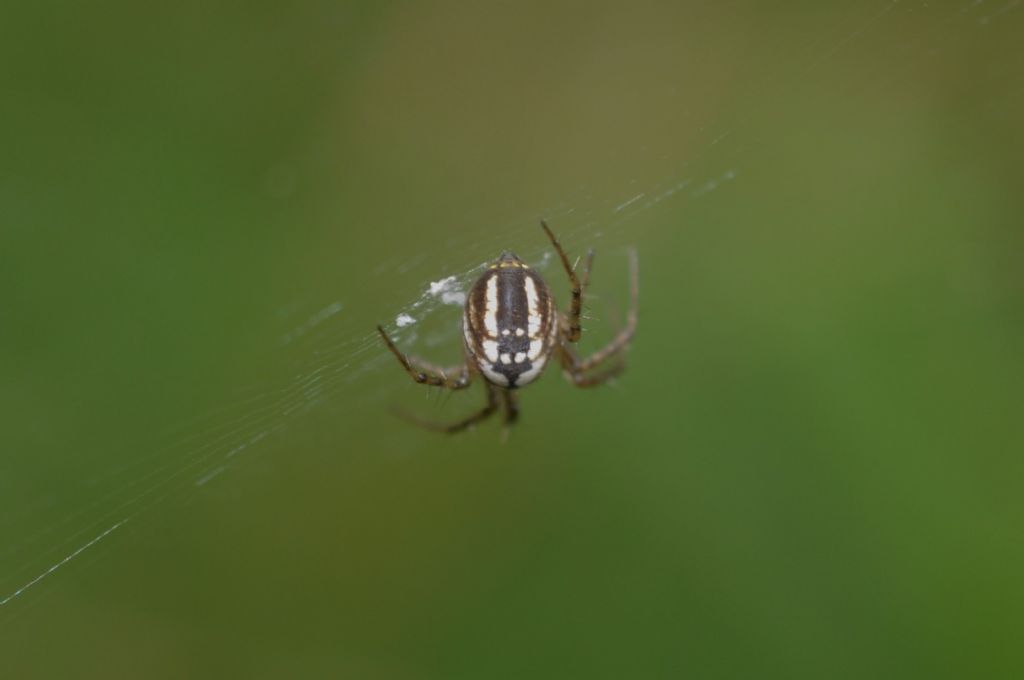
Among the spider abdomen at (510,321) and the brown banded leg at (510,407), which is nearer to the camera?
the spider abdomen at (510,321)

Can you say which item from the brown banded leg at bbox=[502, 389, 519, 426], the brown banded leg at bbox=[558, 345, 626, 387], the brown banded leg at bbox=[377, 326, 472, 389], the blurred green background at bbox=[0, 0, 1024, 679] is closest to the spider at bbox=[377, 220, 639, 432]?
the brown banded leg at bbox=[377, 326, 472, 389]

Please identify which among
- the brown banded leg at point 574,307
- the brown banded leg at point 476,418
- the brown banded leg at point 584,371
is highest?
the brown banded leg at point 574,307

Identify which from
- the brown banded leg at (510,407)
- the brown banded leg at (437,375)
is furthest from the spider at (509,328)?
the brown banded leg at (510,407)

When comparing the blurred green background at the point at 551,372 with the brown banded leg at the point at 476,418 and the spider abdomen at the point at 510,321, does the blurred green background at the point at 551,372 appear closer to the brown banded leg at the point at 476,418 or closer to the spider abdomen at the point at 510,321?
the brown banded leg at the point at 476,418

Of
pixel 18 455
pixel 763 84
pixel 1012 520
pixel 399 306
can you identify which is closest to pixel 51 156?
pixel 18 455

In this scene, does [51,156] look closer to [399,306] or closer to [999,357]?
[399,306]

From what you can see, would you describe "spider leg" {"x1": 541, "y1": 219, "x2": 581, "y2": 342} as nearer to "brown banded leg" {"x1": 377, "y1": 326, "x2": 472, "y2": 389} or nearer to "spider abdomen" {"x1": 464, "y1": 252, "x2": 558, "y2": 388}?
"spider abdomen" {"x1": 464, "y1": 252, "x2": 558, "y2": 388}
